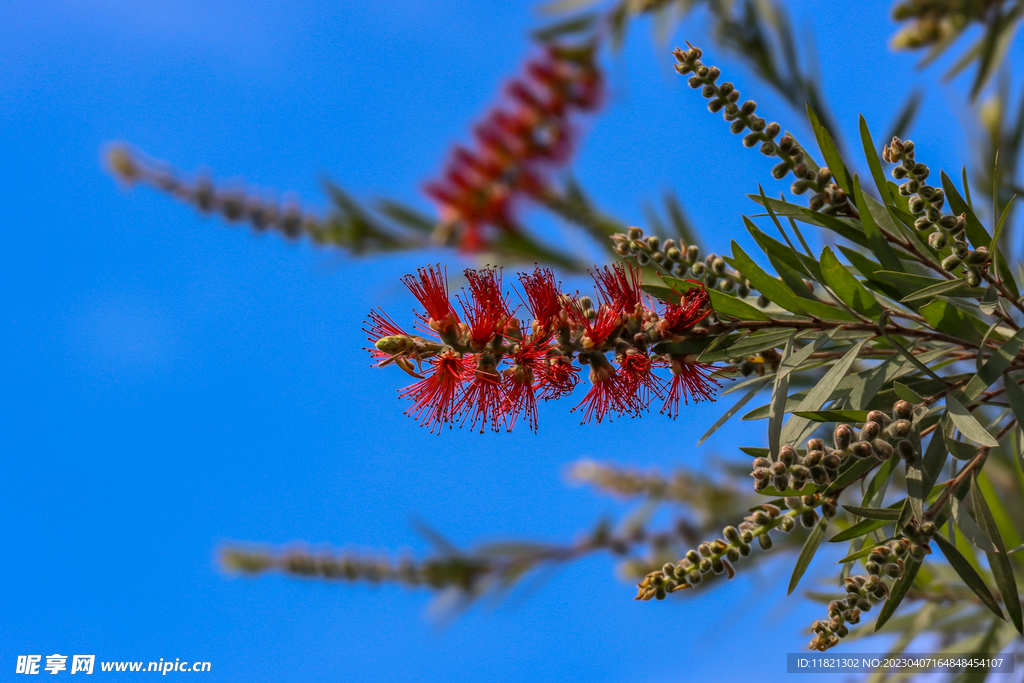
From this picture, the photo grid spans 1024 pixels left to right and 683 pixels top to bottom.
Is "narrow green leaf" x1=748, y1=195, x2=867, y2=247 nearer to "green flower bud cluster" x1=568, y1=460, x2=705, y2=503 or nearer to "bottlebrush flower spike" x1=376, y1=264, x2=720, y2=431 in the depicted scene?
"bottlebrush flower spike" x1=376, y1=264, x2=720, y2=431

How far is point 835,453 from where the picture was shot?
86cm

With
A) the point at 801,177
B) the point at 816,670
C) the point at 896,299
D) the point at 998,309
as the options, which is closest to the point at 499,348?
the point at 801,177

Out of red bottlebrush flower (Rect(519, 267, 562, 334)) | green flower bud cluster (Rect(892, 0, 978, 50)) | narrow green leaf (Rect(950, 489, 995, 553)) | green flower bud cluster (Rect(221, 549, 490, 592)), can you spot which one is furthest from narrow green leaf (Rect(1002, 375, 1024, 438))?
green flower bud cluster (Rect(221, 549, 490, 592))

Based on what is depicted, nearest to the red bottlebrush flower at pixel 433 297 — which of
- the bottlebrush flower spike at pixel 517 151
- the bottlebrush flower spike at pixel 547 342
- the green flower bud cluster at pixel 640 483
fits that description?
the bottlebrush flower spike at pixel 547 342

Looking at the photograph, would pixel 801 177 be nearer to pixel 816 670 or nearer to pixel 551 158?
pixel 816 670

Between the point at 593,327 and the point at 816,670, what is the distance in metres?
0.98

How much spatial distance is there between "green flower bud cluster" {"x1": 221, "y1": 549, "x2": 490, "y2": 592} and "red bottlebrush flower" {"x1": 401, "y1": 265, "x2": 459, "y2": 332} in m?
2.29

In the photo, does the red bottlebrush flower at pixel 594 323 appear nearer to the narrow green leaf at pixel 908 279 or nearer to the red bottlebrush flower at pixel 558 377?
the red bottlebrush flower at pixel 558 377

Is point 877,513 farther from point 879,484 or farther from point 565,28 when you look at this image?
point 565,28

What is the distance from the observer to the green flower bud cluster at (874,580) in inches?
34.1

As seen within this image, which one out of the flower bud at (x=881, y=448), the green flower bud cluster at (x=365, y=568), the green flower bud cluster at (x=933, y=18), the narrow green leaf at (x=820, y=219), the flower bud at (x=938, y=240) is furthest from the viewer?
the green flower bud cluster at (x=365, y=568)

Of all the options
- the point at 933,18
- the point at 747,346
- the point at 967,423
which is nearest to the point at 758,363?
the point at 747,346

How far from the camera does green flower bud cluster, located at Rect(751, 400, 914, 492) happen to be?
84 centimetres

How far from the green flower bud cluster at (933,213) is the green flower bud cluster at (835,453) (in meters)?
0.20
